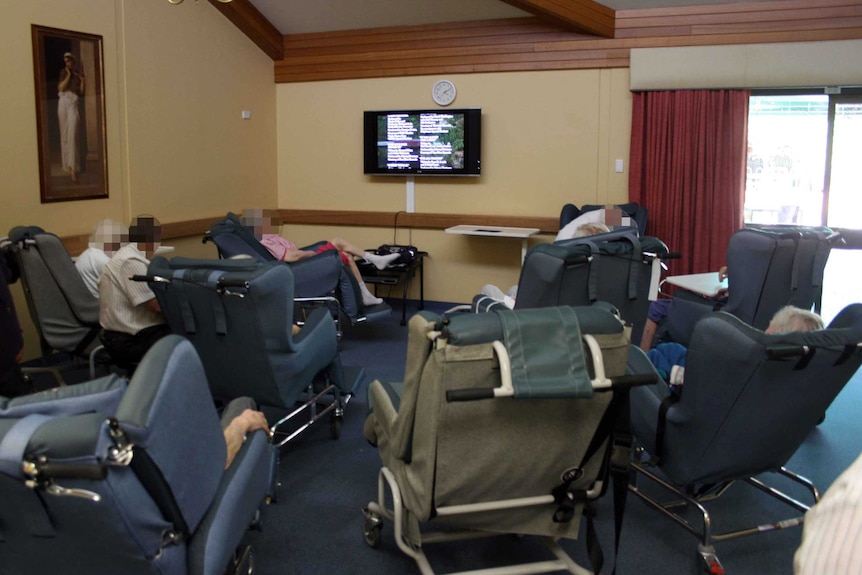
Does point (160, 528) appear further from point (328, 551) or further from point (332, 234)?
point (332, 234)

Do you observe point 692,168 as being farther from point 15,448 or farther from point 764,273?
point 15,448

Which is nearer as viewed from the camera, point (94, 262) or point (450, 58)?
point (94, 262)

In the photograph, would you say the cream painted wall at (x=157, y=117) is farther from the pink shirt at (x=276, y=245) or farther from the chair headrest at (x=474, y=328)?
the chair headrest at (x=474, y=328)

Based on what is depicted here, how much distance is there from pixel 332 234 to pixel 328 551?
4787 millimetres

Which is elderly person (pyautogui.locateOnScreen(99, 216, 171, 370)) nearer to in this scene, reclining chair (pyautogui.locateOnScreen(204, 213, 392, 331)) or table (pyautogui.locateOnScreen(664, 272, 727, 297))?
reclining chair (pyautogui.locateOnScreen(204, 213, 392, 331))

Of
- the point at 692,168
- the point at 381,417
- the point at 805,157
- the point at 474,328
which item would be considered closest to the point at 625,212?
the point at 692,168

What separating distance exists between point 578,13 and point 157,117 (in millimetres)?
3286

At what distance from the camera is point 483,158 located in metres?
6.65

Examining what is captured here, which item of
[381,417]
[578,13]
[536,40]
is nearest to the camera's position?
[381,417]

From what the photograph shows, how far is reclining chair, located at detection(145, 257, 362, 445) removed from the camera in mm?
2971

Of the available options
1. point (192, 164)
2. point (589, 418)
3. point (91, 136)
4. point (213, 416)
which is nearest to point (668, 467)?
point (589, 418)

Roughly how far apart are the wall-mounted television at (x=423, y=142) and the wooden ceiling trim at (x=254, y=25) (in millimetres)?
1125

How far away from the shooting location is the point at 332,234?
288 inches

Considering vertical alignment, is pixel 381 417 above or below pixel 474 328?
below
